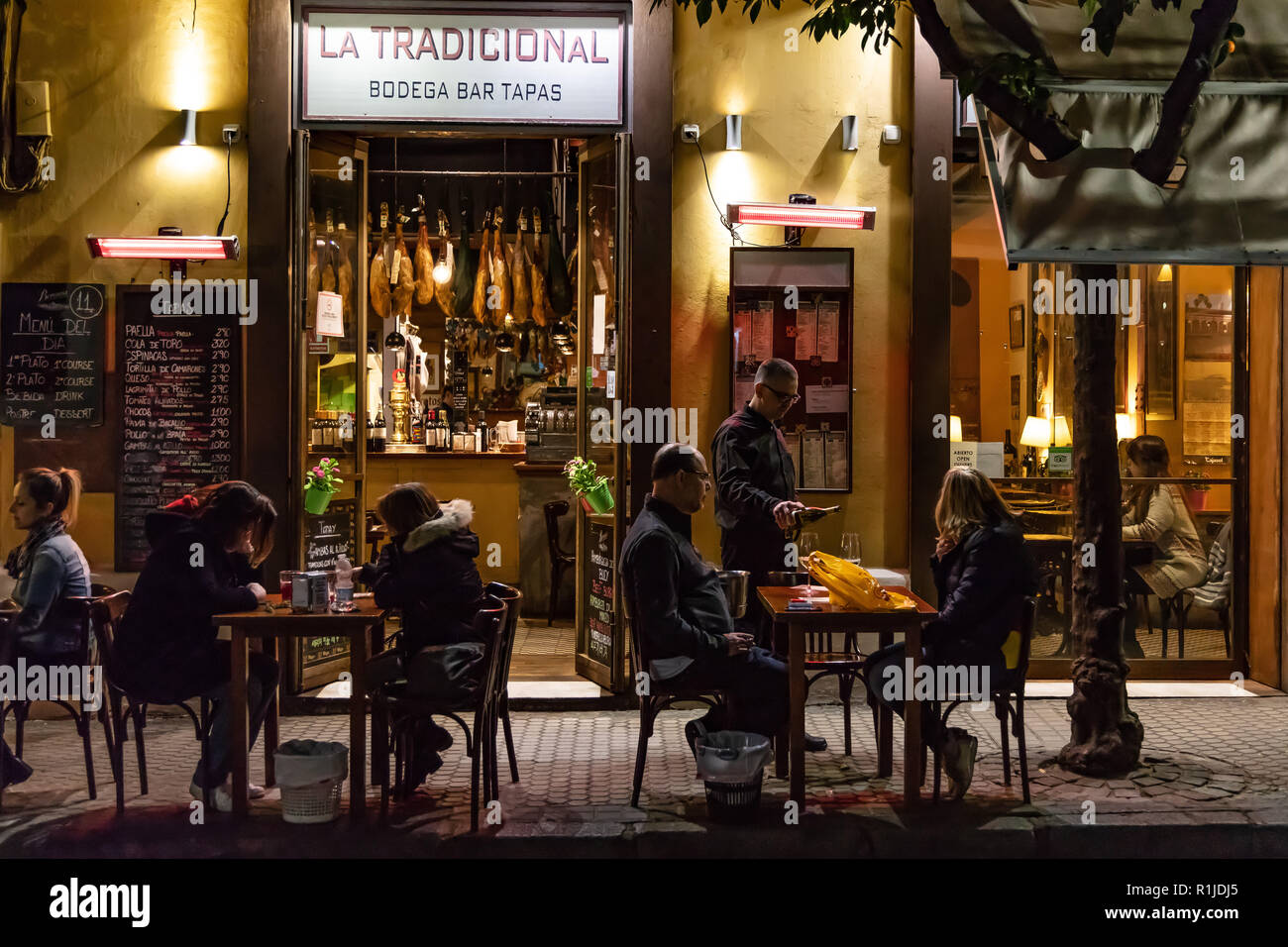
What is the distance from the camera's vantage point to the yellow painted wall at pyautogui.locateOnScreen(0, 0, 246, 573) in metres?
8.15

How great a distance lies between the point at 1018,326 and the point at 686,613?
4086 millimetres

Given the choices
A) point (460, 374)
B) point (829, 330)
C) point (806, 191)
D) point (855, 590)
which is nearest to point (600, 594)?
point (829, 330)

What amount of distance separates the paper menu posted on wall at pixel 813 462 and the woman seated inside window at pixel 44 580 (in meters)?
4.55

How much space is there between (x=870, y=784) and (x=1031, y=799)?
79 centimetres

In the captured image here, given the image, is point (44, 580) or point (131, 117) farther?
point (131, 117)

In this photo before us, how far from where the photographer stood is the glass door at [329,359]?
809 centimetres

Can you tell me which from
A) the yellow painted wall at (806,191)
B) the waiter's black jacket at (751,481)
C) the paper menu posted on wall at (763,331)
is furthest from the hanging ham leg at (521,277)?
the waiter's black jacket at (751,481)

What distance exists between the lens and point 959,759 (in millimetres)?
5910

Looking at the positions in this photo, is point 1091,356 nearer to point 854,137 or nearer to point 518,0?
point 854,137

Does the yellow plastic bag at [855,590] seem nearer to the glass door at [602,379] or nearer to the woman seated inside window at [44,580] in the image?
the glass door at [602,379]

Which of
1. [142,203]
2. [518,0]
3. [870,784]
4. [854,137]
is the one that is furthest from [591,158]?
[870,784]

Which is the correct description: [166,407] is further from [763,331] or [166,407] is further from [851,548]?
[851,548]

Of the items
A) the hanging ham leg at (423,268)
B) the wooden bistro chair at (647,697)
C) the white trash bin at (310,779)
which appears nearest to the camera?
the white trash bin at (310,779)

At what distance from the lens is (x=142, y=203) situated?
818cm
